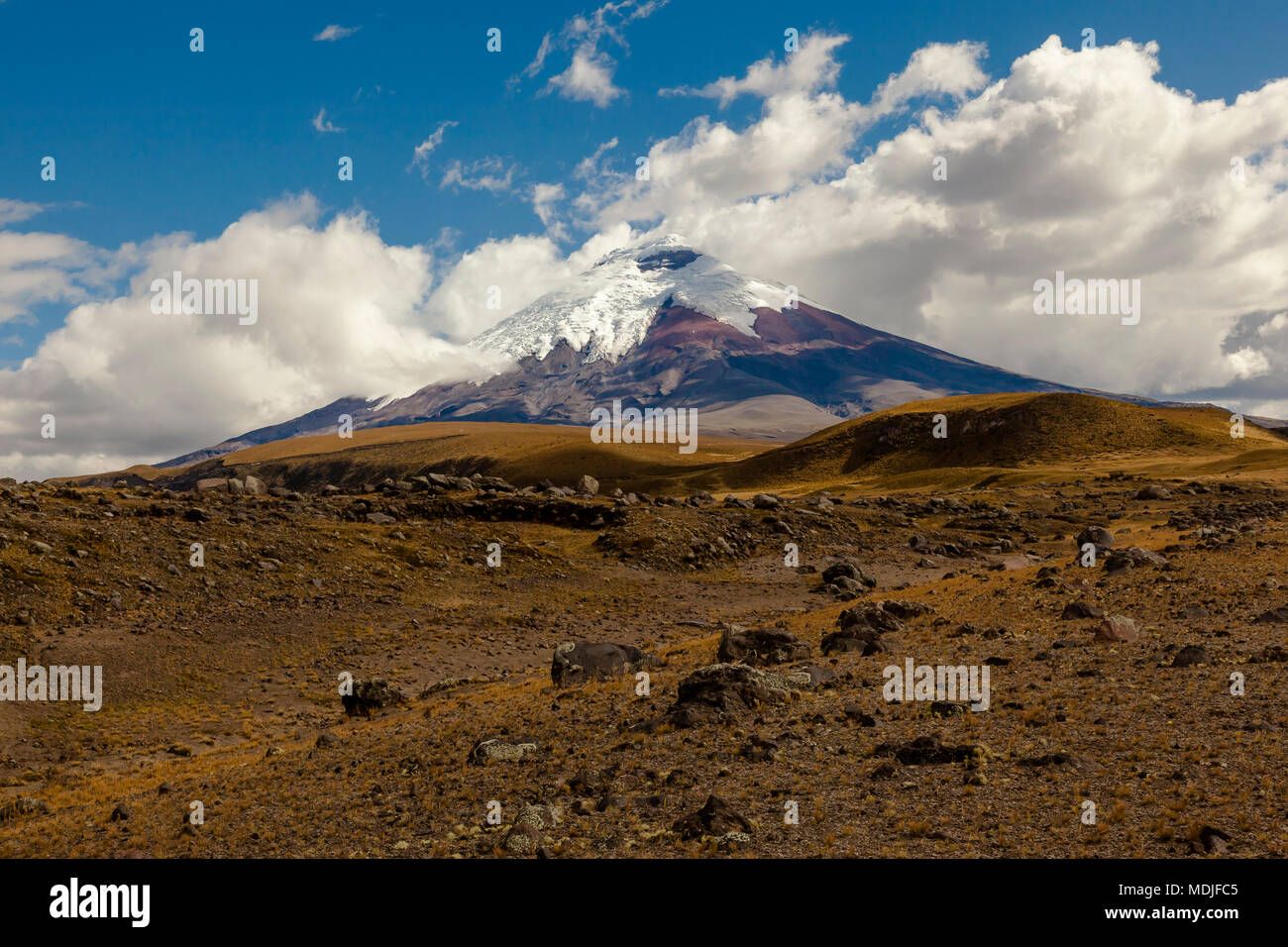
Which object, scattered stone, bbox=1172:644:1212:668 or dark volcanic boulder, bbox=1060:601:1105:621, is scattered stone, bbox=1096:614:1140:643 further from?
dark volcanic boulder, bbox=1060:601:1105:621

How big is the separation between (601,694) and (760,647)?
212 inches

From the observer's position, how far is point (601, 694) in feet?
70.4

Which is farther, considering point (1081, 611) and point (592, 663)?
point (592, 663)

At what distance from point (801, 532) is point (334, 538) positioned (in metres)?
31.1

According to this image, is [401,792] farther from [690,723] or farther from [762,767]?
[762,767]

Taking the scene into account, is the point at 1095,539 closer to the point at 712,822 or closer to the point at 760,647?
the point at 760,647

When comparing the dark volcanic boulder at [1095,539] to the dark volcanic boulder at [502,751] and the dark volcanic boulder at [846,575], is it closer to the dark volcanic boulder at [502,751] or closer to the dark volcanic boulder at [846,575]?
the dark volcanic boulder at [846,575]

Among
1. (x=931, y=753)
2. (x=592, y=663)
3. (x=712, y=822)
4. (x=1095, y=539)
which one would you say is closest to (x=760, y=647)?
(x=592, y=663)

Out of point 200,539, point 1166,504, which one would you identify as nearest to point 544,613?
point 200,539

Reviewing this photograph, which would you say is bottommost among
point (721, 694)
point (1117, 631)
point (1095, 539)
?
point (721, 694)

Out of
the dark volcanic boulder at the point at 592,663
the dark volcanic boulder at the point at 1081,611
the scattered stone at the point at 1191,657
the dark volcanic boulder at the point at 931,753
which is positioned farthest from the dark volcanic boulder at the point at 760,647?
the scattered stone at the point at 1191,657

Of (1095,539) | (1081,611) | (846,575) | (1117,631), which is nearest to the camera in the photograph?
(1117,631)

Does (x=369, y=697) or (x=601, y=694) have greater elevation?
(x=601, y=694)

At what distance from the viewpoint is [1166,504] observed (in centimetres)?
6481
